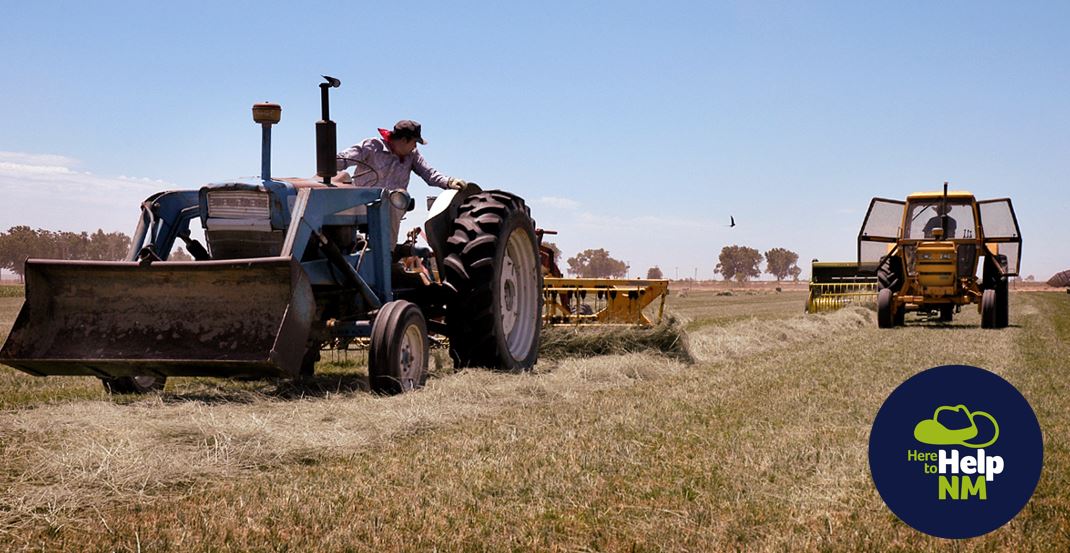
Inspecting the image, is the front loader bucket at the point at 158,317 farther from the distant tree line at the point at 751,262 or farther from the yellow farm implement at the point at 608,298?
the distant tree line at the point at 751,262

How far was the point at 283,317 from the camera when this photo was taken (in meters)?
5.43

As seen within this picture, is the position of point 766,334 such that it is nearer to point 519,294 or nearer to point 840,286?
point 519,294

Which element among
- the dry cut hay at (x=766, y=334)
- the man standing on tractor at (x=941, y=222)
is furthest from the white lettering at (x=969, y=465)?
the man standing on tractor at (x=941, y=222)

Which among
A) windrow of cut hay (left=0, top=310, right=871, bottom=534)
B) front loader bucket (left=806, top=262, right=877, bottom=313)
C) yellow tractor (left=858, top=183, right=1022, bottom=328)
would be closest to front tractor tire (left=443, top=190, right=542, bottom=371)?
windrow of cut hay (left=0, top=310, right=871, bottom=534)

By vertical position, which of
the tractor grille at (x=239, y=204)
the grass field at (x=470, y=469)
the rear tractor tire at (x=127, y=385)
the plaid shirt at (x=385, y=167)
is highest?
the plaid shirt at (x=385, y=167)

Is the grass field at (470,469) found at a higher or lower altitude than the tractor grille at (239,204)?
lower

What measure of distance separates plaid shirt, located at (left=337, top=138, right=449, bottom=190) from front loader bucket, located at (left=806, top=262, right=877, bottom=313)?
34.2 ft

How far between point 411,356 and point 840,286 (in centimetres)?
1934

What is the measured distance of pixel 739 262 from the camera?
126688 millimetres

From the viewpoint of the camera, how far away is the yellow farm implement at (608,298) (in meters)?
9.66

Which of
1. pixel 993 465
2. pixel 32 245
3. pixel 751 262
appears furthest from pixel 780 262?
pixel 993 465

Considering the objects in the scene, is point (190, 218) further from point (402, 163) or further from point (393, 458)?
point (393, 458)

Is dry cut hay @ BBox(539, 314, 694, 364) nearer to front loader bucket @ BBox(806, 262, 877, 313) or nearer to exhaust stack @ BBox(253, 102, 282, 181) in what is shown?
exhaust stack @ BBox(253, 102, 282, 181)

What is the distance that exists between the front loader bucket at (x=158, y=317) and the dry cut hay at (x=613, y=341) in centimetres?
374
